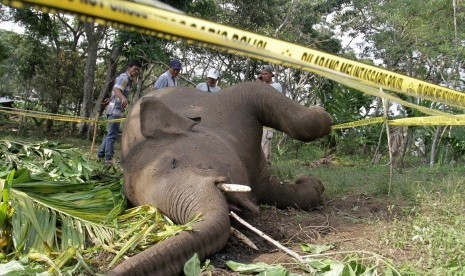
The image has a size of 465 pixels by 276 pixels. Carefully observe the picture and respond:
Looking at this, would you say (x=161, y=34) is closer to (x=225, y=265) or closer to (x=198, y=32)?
(x=198, y=32)

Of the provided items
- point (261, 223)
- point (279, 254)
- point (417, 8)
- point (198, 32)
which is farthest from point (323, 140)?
point (198, 32)

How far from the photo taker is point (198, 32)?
2170 millimetres

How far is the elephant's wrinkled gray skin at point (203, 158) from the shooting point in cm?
342

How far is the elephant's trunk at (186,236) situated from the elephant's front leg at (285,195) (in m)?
1.80

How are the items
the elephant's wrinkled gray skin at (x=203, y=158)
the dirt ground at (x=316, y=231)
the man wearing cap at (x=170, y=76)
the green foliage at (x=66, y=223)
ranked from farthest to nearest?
the man wearing cap at (x=170, y=76), the dirt ground at (x=316, y=231), the elephant's wrinkled gray skin at (x=203, y=158), the green foliage at (x=66, y=223)

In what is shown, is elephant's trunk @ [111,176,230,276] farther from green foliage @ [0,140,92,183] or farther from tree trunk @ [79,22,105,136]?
tree trunk @ [79,22,105,136]

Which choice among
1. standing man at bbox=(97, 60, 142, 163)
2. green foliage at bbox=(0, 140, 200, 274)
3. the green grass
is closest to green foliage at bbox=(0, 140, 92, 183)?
green foliage at bbox=(0, 140, 200, 274)

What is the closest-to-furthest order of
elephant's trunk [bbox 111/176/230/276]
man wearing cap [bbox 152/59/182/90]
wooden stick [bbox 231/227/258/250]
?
elephant's trunk [bbox 111/176/230/276] → wooden stick [bbox 231/227/258/250] → man wearing cap [bbox 152/59/182/90]

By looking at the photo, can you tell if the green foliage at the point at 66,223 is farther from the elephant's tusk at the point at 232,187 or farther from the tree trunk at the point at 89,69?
the tree trunk at the point at 89,69

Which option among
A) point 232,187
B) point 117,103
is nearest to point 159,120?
point 232,187

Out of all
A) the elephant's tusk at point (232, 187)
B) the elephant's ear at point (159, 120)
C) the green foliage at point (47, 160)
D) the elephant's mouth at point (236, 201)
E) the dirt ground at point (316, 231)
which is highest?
the elephant's ear at point (159, 120)

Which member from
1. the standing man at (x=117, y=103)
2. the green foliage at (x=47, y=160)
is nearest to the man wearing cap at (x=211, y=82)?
the standing man at (x=117, y=103)

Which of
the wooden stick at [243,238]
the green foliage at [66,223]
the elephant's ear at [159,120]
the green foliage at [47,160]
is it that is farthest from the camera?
the green foliage at [47,160]

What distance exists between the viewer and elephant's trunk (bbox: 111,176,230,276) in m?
2.98
